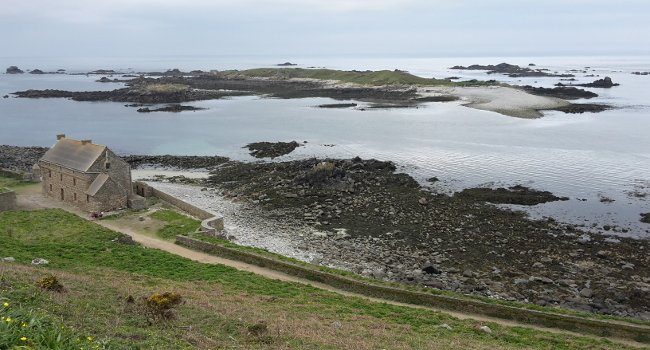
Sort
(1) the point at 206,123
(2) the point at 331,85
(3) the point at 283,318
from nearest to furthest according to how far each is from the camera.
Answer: (3) the point at 283,318, (1) the point at 206,123, (2) the point at 331,85

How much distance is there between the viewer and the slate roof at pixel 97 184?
33.5m

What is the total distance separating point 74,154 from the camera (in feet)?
119

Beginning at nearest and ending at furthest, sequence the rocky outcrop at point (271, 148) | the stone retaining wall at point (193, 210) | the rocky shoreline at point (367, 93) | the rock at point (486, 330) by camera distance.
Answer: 1. the rock at point (486, 330)
2. the stone retaining wall at point (193, 210)
3. the rocky outcrop at point (271, 148)
4. the rocky shoreline at point (367, 93)

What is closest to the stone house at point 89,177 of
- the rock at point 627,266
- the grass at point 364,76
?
the rock at point 627,266

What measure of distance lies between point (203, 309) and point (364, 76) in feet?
454

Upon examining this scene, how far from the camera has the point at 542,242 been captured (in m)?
31.4

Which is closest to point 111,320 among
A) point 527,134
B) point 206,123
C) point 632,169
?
point 632,169

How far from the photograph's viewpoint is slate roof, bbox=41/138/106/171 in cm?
3475

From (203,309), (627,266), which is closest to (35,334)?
(203,309)

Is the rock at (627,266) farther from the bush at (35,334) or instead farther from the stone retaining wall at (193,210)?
the bush at (35,334)

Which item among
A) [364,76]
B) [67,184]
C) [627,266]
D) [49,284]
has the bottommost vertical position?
[627,266]

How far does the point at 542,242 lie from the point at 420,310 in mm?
14245

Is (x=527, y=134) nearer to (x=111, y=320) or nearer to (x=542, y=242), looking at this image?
(x=542, y=242)

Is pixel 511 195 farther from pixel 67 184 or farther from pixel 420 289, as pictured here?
pixel 67 184
